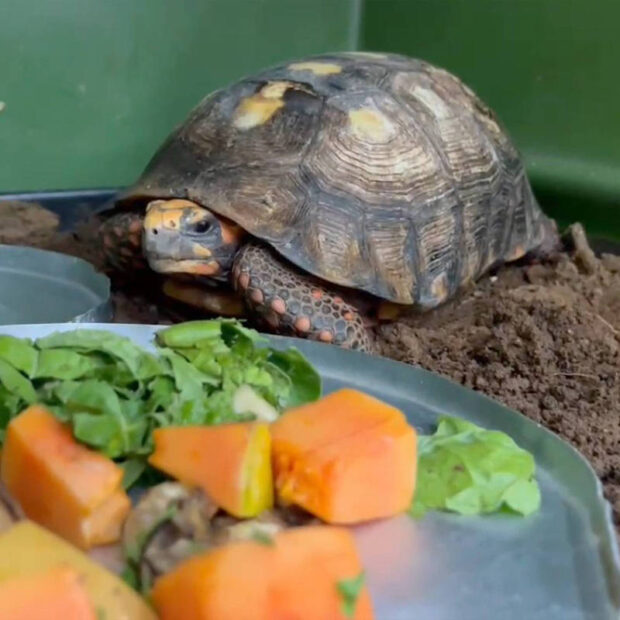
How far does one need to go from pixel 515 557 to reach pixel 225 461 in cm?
31

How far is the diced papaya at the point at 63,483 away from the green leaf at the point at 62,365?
0.13m

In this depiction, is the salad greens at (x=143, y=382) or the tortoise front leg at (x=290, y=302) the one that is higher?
the salad greens at (x=143, y=382)

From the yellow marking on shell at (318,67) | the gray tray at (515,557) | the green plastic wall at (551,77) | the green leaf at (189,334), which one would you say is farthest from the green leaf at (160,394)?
the green plastic wall at (551,77)

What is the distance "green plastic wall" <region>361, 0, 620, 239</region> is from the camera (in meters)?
2.37

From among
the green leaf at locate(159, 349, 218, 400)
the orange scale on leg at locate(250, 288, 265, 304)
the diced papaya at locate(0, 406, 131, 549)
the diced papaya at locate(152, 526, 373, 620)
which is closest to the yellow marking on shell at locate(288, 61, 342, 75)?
the orange scale on leg at locate(250, 288, 265, 304)

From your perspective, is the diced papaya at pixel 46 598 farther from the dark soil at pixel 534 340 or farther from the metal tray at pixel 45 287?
the metal tray at pixel 45 287

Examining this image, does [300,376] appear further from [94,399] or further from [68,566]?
[68,566]

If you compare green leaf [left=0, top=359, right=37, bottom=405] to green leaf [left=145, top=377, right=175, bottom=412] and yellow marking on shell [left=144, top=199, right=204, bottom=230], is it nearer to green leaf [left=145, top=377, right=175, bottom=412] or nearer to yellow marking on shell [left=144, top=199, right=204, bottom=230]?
green leaf [left=145, top=377, right=175, bottom=412]

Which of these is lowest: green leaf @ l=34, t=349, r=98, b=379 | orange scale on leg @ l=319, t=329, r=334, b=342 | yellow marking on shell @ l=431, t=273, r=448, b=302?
yellow marking on shell @ l=431, t=273, r=448, b=302

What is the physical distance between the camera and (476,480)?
950 millimetres

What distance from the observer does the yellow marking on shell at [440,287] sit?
1.79 meters

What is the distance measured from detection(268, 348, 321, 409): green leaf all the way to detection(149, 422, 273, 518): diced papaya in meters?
0.23

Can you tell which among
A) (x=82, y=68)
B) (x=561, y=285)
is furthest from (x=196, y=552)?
(x=82, y=68)

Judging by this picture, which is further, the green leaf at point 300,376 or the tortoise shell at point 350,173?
the tortoise shell at point 350,173
